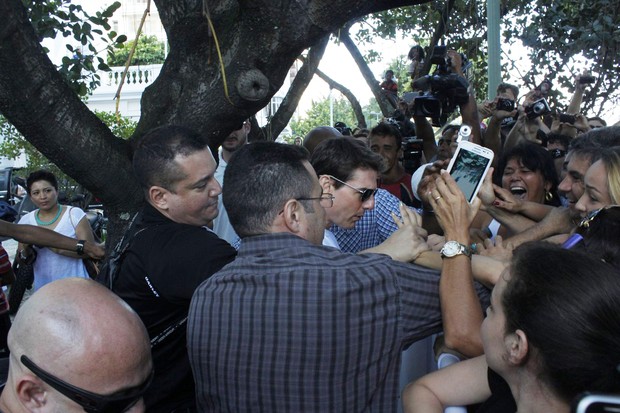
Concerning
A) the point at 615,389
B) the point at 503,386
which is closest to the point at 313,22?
the point at 503,386

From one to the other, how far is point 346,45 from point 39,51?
21.7 ft

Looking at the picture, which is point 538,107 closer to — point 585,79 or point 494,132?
point 494,132

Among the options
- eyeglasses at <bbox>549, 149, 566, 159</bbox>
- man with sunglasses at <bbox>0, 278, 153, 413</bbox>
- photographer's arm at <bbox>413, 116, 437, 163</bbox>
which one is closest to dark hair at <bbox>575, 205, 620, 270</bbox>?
man with sunglasses at <bbox>0, 278, 153, 413</bbox>

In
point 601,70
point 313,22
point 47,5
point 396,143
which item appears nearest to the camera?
point 313,22

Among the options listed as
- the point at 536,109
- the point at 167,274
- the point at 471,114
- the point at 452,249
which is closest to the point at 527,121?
the point at 536,109

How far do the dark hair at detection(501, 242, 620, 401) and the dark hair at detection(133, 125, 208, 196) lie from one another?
1526mm

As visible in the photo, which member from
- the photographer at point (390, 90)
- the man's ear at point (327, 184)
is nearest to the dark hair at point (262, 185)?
the man's ear at point (327, 184)

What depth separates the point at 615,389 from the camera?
4.99 feet

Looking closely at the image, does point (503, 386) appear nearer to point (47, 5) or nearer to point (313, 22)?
point (313, 22)

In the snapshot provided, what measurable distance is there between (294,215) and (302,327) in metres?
0.40

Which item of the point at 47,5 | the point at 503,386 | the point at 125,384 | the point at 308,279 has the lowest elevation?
the point at 503,386

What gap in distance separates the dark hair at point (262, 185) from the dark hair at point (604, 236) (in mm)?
908

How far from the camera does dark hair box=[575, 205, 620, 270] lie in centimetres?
214

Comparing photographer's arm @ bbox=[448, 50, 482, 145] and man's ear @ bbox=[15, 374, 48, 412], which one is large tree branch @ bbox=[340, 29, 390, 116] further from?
man's ear @ bbox=[15, 374, 48, 412]
